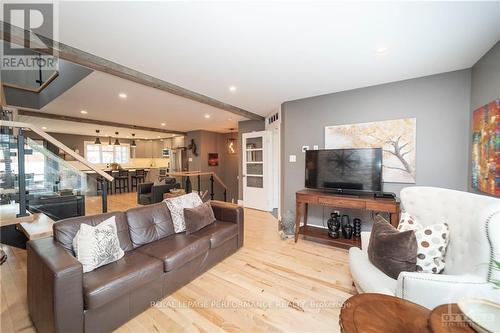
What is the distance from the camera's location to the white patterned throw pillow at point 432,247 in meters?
1.63

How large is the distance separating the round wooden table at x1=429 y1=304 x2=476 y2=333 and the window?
1133 cm

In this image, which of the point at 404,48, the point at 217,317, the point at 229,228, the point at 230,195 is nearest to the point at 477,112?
the point at 404,48

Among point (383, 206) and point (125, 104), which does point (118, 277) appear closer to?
point (383, 206)

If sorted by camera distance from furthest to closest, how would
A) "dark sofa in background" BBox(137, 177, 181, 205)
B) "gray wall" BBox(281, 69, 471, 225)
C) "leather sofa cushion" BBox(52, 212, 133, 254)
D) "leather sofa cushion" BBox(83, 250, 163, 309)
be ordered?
1. "dark sofa in background" BBox(137, 177, 181, 205)
2. "gray wall" BBox(281, 69, 471, 225)
3. "leather sofa cushion" BBox(52, 212, 133, 254)
4. "leather sofa cushion" BBox(83, 250, 163, 309)

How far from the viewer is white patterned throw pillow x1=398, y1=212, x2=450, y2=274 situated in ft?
5.35

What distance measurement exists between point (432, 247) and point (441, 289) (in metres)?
0.48

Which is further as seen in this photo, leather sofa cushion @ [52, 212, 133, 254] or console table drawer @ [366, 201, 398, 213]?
console table drawer @ [366, 201, 398, 213]

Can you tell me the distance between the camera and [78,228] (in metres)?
1.88

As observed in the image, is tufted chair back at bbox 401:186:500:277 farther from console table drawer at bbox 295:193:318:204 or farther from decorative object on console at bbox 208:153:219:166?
decorative object on console at bbox 208:153:219:166

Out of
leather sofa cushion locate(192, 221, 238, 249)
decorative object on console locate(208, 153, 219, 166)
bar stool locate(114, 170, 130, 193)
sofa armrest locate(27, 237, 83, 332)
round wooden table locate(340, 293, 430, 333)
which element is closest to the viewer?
round wooden table locate(340, 293, 430, 333)

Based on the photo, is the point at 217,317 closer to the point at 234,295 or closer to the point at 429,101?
the point at 234,295

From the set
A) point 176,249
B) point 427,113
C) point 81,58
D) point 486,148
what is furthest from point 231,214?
point 427,113

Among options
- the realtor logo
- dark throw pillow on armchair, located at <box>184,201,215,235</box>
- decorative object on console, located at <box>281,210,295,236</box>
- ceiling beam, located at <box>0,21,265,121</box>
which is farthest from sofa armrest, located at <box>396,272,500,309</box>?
ceiling beam, located at <box>0,21,265,121</box>

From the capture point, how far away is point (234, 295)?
2061 mm
